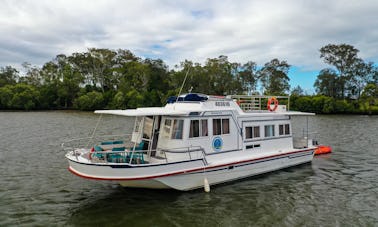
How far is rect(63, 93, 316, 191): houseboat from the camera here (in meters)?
10.0

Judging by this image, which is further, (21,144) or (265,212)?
(21,144)

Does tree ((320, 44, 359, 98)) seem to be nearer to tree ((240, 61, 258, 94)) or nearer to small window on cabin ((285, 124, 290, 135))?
tree ((240, 61, 258, 94))

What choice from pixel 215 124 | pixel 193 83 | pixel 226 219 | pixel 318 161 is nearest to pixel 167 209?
pixel 226 219

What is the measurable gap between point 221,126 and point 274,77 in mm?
70635

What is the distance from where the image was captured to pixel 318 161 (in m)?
17.3

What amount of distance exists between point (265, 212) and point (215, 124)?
394 centimetres

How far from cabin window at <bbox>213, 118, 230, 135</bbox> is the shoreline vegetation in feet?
168

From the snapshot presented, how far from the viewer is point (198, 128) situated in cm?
1168

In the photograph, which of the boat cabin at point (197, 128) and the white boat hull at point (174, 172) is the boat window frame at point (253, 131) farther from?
the white boat hull at point (174, 172)

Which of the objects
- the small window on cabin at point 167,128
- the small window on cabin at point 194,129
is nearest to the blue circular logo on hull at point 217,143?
the small window on cabin at point 194,129

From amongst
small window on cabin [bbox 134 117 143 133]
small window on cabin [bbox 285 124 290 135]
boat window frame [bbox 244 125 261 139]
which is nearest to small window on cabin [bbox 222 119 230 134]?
boat window frame [bbox 244 125 261 139]

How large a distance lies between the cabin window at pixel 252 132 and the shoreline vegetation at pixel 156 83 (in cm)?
5020

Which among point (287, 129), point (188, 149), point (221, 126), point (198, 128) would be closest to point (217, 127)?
point (221, 126)

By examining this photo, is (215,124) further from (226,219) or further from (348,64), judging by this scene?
(348,64)
